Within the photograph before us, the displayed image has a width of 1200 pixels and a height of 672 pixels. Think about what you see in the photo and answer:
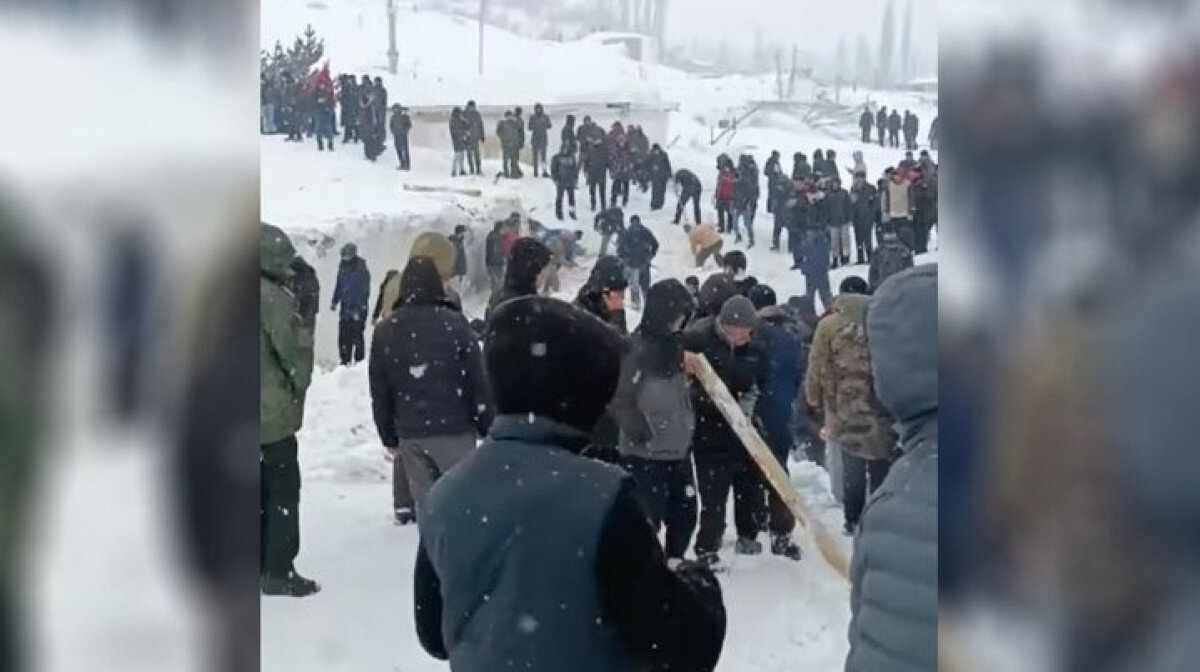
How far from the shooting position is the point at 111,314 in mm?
2348

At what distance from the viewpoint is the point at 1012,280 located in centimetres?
206

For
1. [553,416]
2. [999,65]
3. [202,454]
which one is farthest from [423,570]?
[999,65]

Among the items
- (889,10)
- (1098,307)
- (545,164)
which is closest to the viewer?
(1098,307)

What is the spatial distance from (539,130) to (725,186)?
33 cm

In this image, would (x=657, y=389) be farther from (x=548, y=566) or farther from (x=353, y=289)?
(x=548, y=566)

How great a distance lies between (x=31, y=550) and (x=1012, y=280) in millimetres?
1581

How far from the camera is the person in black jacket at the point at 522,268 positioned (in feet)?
8.01

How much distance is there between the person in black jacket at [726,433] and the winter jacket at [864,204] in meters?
0.24

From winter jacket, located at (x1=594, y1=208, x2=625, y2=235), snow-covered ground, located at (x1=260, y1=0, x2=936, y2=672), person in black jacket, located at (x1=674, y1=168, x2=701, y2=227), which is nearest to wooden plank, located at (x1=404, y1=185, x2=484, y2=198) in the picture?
snow-covered ground, located at (x1=260, y1=0, x2=936, y2=672)

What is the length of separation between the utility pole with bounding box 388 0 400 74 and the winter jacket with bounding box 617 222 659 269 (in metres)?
0.49

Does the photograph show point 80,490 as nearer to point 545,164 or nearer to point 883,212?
point 545,164

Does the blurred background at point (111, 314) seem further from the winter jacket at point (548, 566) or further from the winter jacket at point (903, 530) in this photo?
the winter jacket at point (903, 530)

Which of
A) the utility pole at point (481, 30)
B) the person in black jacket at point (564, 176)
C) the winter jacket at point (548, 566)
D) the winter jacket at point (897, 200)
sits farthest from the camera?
the person in black jacket at point (564, 176)

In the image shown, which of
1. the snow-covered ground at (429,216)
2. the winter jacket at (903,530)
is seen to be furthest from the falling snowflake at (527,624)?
the snow-covered ground at (429,216)
